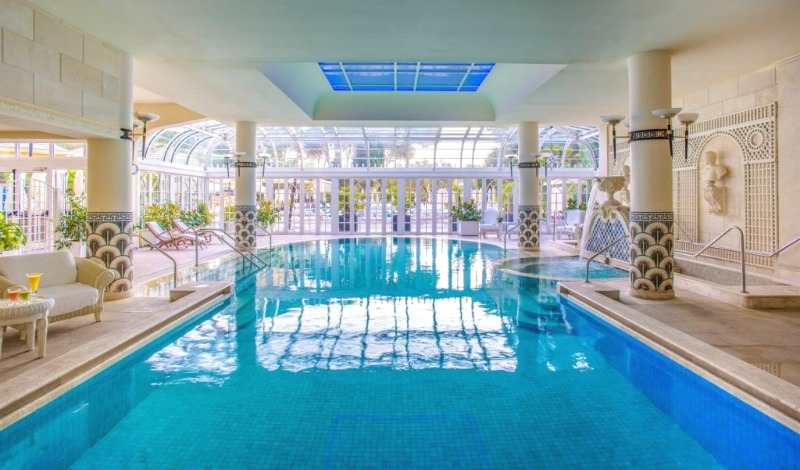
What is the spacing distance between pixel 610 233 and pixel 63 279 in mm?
10100

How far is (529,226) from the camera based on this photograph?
44.8ft

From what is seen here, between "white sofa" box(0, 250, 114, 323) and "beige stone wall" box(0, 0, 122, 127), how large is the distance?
1.61 metres

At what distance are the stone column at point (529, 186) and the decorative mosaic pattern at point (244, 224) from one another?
7225mm

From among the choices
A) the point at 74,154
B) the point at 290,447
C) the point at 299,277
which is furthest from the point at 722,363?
the point at 74,154

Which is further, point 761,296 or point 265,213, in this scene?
point 265,213

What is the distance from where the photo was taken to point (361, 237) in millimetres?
18797

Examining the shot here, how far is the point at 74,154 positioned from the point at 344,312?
10925 mm

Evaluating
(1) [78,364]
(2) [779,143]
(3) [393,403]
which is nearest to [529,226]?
(2) [779,143]

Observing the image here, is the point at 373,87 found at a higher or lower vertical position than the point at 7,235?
higher

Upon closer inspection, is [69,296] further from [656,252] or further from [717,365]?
[656,252]

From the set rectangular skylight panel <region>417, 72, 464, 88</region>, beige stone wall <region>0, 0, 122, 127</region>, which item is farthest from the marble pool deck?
rectangular skylight panel <region>417, 72, 464, 88</region>

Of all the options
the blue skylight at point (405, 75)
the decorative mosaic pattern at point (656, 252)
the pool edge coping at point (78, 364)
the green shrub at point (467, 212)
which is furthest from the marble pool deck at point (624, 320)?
the green shrub at point (467, 212)

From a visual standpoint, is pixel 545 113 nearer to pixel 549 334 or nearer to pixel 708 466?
pixel 549 334

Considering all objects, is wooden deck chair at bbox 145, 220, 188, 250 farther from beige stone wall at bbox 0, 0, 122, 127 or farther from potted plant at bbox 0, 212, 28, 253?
beige stone wall at bbox 0, 0, 122, 127
